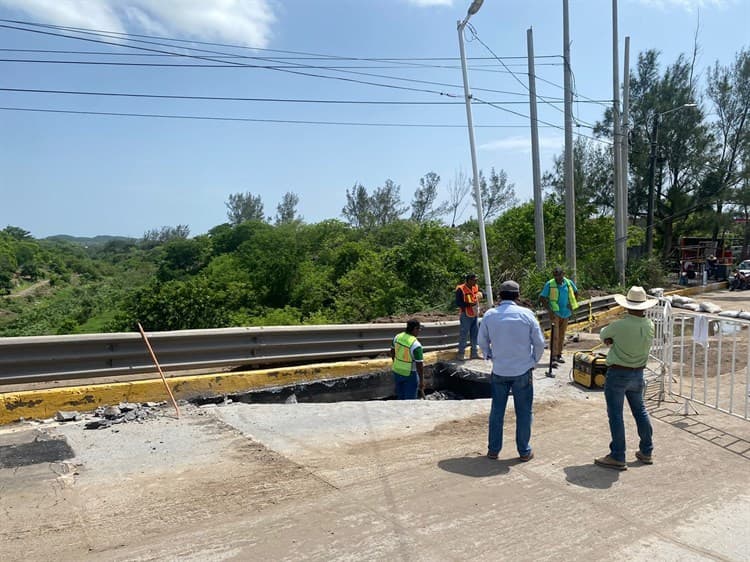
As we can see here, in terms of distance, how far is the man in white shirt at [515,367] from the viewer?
225 inches

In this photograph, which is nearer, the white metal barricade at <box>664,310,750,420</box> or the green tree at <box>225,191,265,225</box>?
the white metal barricade at <box>664,310,750,420</box>

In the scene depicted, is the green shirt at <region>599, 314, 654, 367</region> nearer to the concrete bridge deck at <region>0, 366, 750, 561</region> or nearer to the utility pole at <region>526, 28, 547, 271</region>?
the concrete bridge deck at <region>0, 366, 750, 561</region>

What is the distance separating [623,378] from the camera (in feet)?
18.8

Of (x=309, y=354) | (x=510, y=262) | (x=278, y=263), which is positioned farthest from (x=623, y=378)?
(x=278, y=263)

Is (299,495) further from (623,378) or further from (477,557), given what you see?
(623,378)

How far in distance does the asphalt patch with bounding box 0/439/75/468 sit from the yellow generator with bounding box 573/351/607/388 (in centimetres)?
680

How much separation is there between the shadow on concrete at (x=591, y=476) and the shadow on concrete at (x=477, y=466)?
52 centimetres

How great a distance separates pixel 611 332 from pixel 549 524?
2131 mm

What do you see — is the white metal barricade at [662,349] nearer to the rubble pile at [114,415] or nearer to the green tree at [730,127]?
the rubble pile at [114,415]

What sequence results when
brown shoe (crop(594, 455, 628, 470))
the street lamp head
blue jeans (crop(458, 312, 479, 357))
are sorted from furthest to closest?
the street lamp head < blue jeans (crop(458, 312, 479, 357)) < brown shoe (crop(594, 455, 628, 470))

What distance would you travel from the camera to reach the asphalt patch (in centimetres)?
534

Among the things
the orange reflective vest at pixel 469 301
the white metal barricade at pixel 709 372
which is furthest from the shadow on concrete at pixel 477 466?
the orange reflective vest at pixel 469 301

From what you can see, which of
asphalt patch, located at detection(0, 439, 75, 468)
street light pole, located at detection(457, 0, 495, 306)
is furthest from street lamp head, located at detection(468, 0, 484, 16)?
asphalt patch, located at detection(0, 439, 75, 468)

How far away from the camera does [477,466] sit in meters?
5.62
